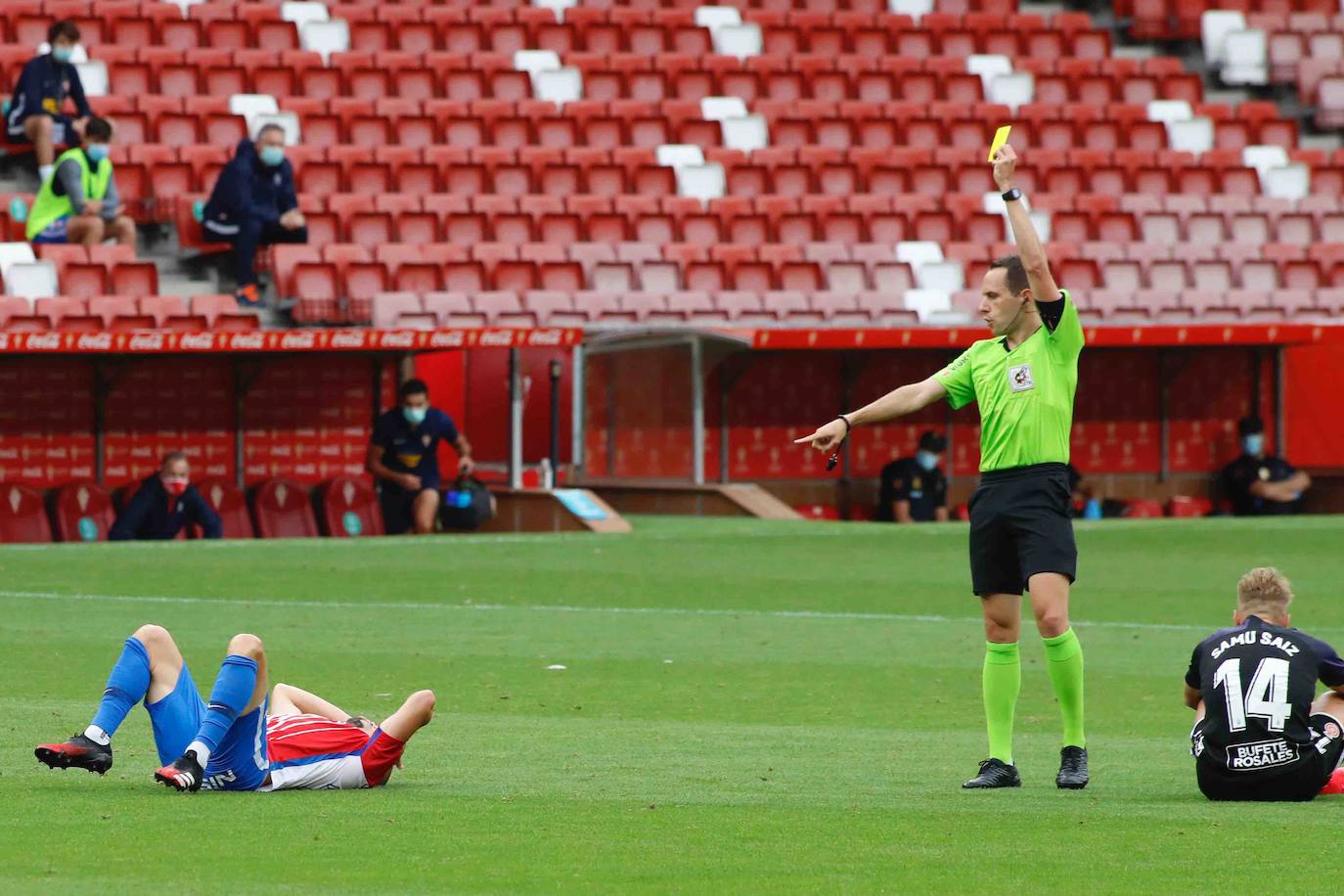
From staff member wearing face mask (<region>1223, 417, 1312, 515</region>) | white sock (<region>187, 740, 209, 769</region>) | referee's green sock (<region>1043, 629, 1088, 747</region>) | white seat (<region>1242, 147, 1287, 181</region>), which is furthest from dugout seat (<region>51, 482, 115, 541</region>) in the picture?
white seat (<region>1242, 147, 1287, 181</region>)

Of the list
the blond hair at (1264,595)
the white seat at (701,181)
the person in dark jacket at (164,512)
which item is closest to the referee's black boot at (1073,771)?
the blond hair at (1264,595)

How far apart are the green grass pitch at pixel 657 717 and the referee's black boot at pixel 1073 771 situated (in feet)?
0.38

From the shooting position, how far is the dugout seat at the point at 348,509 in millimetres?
21891

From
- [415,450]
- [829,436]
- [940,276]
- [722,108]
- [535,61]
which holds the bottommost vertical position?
[415,450]

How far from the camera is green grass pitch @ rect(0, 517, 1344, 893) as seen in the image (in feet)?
19.3

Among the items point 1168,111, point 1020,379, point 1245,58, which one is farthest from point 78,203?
point 1245,58

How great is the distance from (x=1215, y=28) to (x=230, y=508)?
57.4 feet

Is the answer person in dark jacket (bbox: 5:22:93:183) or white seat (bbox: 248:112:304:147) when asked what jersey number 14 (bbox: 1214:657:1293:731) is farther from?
white seat (bbox: 248:112:304:147)

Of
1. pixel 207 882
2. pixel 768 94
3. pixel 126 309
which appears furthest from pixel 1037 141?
pixel 207 882

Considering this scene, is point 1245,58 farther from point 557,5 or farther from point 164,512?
point 164,512

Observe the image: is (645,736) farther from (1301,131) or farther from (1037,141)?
(1301,131)

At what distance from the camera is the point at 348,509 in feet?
72.2

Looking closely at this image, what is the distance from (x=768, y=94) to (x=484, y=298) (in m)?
7.28

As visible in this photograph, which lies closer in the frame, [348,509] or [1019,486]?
[1019,486]
